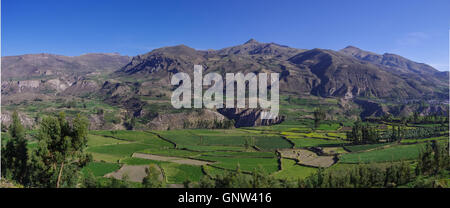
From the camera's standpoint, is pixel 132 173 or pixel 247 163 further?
pixel 247 163

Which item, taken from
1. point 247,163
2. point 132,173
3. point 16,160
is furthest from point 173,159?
point 16,160

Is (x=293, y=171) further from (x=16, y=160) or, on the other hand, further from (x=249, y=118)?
(x=249, y=118)

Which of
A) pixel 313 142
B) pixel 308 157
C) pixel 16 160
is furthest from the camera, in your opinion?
pixel 313 142

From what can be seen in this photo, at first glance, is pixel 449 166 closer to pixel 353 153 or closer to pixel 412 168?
pixel 412 168

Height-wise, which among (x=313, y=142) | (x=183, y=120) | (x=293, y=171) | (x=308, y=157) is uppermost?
(x=183, y=120)

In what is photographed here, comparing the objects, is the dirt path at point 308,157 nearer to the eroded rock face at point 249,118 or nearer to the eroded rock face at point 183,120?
the eroded rock face at point 183,120

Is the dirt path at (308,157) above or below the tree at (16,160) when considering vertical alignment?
below

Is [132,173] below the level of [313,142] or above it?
below

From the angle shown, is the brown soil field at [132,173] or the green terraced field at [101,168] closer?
the brown soil field at [132,173]

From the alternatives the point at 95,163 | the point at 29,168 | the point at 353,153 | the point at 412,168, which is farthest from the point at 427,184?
the point at 95,163

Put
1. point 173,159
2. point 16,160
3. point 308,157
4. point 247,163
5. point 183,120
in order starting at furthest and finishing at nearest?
point 183,120, point 173,159, point 308,157, point 247,163, point 16,160

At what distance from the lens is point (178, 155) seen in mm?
72500

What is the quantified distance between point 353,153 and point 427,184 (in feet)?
122

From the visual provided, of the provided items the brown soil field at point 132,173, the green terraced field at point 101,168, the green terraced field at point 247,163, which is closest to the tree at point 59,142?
the brown soil field at point 132,173
